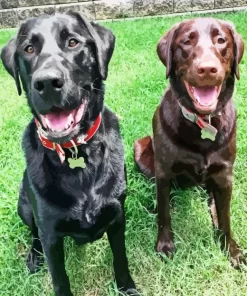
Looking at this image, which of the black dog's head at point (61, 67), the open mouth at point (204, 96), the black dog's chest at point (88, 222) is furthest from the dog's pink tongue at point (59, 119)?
the open mouth at point (204, 96)

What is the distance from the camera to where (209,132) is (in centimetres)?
209

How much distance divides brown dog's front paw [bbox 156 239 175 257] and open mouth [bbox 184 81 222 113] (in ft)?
2.67

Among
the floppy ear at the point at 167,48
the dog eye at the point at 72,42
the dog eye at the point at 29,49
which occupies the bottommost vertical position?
the floppy ear at the point at 167,48

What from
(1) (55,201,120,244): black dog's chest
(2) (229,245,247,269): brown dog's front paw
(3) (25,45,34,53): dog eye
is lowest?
(2) (229,245,247,269): brown dog's front paw

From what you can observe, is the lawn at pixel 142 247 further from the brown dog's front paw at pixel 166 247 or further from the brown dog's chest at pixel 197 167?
the brown dog's chest at pixel 197 167

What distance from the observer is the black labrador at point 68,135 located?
1.66 metres

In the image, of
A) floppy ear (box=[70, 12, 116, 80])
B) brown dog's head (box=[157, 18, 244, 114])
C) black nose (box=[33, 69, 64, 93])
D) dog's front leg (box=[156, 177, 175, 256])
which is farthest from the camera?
dog's front leg (box=[156, 177, 175, 256])

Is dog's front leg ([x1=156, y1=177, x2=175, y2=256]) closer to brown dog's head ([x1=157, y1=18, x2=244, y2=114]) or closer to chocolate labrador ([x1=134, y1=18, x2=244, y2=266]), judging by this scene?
chocolate labrador ([x1=134, y1=18, x2=244, y2=266])

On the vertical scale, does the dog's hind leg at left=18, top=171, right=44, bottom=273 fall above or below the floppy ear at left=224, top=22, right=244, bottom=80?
below

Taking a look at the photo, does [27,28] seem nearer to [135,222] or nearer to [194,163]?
[194,163]

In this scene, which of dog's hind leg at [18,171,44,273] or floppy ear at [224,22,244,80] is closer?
floppy ear at [224,22,244,80]

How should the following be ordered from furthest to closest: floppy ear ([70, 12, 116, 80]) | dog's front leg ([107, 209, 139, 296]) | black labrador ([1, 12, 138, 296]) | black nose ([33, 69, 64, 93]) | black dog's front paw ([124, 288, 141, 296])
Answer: black dog's front paw ([124, 288, 141, 296])
dog's front leg ([107, 209, 139, 296])
floppy ear ([70, 12, 116, 80])
black labrador ([1, 12, 138, 296])
black nose ([33, 69, 64, 93])

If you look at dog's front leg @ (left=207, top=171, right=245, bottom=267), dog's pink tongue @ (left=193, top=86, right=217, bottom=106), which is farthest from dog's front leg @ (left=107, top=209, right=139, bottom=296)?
dog's pink tongue @ (left=193, top=86, right=217, bottom=106)

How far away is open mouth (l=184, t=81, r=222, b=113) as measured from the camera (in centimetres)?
197
